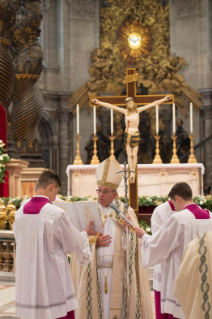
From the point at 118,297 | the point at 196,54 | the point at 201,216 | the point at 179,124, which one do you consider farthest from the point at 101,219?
the point at 196,54

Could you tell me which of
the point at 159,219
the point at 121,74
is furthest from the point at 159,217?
the point at 121,74

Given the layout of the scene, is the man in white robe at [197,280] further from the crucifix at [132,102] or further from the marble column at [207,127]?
the marble column at [207,127]

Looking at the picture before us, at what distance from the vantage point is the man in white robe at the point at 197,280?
260 cm

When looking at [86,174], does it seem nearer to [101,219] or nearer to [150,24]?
[101,219]

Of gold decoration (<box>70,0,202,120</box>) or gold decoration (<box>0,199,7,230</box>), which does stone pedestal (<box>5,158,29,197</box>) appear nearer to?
gold decoration (<box>0,199,7,230</box>)

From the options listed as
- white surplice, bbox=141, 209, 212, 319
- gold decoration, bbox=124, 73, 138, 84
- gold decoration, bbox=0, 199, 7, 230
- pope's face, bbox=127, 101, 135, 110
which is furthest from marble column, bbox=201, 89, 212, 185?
white surplice, bbox=141, 209, 212, 319

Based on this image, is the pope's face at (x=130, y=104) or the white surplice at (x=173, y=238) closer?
the white surplice at (x=173, y=238)

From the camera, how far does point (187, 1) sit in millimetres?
24875

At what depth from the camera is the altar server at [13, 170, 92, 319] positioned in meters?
4.16

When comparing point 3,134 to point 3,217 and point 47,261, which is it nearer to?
point 3,217

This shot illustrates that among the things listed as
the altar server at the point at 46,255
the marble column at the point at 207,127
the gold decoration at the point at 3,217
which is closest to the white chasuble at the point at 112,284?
the altar server at the point at 46,255

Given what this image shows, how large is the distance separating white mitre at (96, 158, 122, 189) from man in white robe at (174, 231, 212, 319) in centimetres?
216

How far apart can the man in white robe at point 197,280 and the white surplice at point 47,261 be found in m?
1.62

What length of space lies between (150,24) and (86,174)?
48.8 feet
